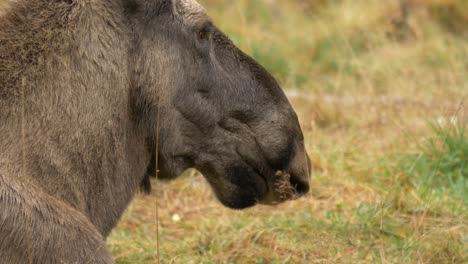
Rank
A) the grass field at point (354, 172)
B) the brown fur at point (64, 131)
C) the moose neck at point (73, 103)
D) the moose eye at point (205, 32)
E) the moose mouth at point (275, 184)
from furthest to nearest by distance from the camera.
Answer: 1. the grass field at point (354, 172)
2. the moose mouth at point (275, 184)
3. the moose eye at point (205, 32)
4. the moose neck at point (73, 103)
5. the brown fur at point (64, 131)

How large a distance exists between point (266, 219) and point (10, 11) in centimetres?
242

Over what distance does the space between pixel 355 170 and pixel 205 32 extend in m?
2.88

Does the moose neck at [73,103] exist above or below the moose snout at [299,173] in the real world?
above

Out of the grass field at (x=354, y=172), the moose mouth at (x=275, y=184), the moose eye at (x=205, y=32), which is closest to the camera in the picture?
the moose eye at (x=205, y=32)

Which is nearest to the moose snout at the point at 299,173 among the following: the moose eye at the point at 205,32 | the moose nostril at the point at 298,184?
the moose nostril at the point at 298,184

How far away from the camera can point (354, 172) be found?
648 centimetres

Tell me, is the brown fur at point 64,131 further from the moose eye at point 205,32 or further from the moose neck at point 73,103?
the moose eye at point 205,32

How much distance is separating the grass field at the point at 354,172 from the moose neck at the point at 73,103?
1.33m

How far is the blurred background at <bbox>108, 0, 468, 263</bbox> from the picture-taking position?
4977 millimetres

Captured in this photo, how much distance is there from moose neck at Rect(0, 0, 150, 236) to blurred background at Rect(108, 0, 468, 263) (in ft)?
2.11

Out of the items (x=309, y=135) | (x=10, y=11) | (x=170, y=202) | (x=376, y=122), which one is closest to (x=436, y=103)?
(x=376, y=122)

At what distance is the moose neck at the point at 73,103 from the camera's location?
341 centimetres

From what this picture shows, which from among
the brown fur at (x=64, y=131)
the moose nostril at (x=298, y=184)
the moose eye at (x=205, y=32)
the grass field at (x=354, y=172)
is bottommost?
the grass field at (x=354, y=172)

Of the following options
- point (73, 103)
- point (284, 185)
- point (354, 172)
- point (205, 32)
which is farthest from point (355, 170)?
point (73, 103)
